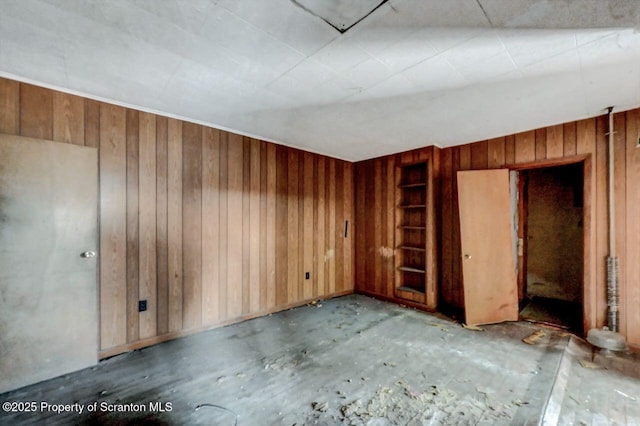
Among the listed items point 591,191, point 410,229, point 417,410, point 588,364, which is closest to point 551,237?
point 591,191

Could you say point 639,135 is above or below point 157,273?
above

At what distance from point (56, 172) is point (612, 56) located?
430cm

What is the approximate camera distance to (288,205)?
407 centimetres

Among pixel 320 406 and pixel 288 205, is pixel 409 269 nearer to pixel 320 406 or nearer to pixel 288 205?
pixel 288 205

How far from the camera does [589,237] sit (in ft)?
9.75

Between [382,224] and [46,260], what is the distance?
162 inches

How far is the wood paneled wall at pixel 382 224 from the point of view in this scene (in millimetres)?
4012

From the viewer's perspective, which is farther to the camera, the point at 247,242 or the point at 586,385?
the point at 247,242

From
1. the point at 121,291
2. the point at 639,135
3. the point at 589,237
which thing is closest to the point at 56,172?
the point at 121,291

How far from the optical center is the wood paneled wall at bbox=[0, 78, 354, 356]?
2.53 metres

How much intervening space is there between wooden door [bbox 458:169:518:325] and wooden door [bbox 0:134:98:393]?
4080mm

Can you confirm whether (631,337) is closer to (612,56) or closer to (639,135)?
(639,135)

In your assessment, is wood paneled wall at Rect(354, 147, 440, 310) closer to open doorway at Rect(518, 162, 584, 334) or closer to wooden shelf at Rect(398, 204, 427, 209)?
wooden shelf at Rect(398, 204, 427, 209)

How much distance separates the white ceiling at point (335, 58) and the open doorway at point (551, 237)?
205 cm
